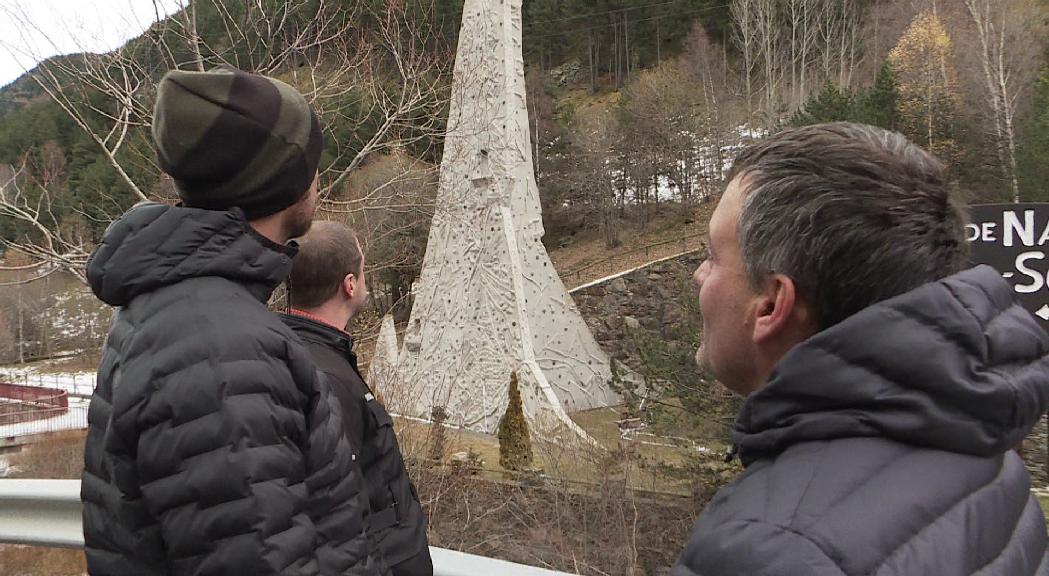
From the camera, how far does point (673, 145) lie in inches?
1134

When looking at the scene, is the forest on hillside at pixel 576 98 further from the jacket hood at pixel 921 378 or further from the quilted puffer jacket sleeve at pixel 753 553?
the quilted puffer jacket sleeve at pixel 753 553

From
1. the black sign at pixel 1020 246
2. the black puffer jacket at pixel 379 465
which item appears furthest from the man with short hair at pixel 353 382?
the black sign at pixel 1020 246

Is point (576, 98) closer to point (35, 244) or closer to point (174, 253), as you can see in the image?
point (35, 244)

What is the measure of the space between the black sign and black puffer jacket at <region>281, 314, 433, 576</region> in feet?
19.4

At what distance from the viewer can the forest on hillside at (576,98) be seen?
7816 mm

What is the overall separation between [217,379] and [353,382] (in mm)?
707

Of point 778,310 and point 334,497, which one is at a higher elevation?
point 778,310

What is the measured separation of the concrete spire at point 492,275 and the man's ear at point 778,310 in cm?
1087

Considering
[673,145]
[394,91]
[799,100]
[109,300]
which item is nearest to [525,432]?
[394,91]

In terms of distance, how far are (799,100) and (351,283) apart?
29796 mm

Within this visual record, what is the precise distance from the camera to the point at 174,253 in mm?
1302

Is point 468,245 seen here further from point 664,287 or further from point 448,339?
point 664,287

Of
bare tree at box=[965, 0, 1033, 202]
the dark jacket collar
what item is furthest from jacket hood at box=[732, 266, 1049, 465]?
bare tree at box=[965, 0, 1033, 202]

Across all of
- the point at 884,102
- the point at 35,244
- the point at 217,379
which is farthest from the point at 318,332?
the point at 884,102
